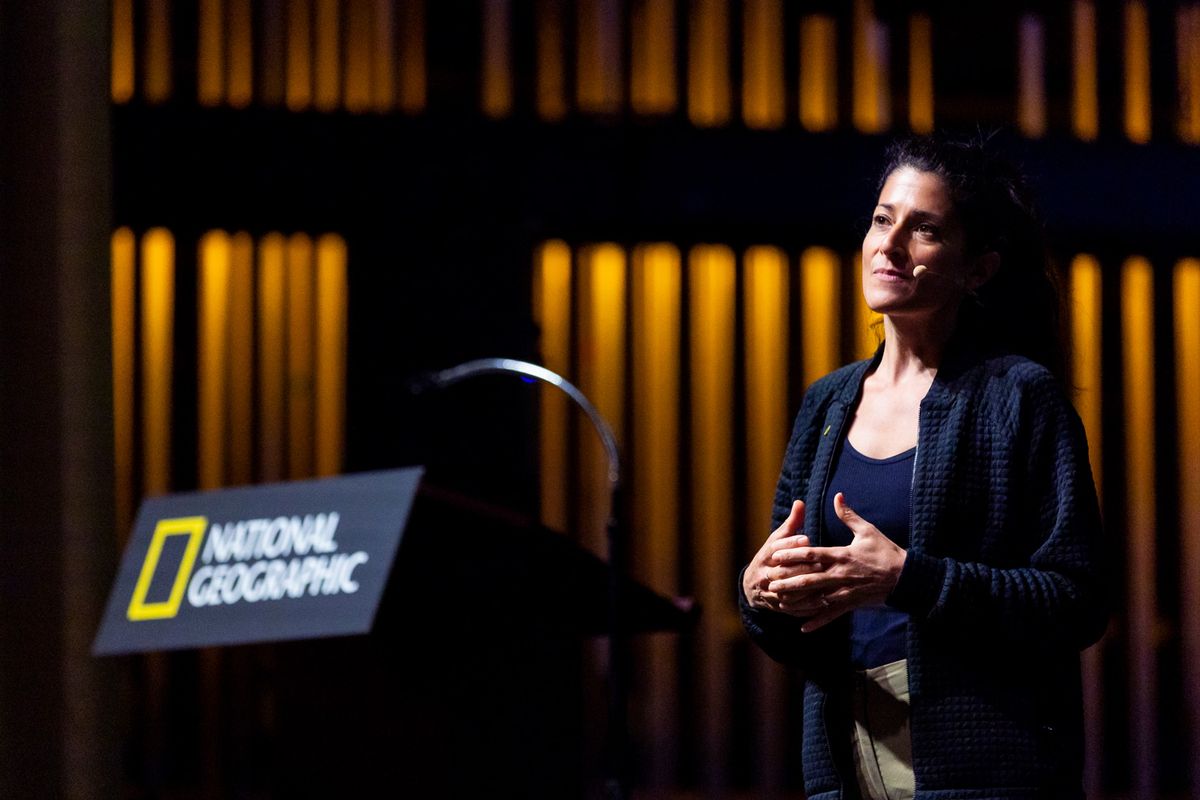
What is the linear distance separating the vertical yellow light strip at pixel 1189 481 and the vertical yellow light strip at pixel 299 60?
12.2 ft

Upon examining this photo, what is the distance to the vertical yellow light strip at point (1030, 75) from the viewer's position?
6.77 metres

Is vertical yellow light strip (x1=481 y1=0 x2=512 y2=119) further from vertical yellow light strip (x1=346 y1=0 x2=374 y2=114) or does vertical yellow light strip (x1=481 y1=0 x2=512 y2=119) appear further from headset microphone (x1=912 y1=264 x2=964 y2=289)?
headset microphone (x1=912 y1=264 x2=964 y2=289)

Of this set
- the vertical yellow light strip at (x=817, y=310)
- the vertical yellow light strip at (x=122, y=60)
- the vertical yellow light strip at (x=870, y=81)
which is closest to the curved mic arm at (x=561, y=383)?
the vertical yellow light strip at (x=817, y=310)

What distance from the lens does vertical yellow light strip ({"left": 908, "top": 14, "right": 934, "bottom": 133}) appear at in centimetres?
674

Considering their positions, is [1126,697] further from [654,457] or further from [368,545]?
[368,545]

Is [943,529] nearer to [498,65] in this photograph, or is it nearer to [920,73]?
[498,65]

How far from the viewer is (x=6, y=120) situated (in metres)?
4.48

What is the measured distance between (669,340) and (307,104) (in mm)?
1719

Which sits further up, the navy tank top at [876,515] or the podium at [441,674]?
the navy tank top at [876,515]

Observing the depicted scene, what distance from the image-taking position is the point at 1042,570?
1.67 m

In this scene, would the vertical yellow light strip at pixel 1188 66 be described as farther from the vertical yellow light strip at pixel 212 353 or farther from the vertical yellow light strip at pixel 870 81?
the vertical yellow light strip at pixel 212 353

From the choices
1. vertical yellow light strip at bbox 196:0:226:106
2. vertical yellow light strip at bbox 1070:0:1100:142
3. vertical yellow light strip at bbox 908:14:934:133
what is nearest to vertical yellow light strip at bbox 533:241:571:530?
vertical yellow light strip at bbox 196:0:226:106

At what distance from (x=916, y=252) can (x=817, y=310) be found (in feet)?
16.2

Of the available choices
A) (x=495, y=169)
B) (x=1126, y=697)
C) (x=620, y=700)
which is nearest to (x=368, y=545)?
(x=620, y=700)
